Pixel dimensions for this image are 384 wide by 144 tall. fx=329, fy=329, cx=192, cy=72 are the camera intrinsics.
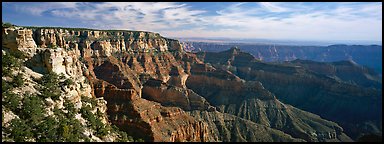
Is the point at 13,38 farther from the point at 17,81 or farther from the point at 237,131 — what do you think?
the point at 237,131

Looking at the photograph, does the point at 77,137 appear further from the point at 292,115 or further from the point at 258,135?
the point at 292,115

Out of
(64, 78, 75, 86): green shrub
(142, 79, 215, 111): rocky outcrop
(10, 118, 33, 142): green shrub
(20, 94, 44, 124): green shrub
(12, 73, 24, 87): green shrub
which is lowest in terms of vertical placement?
(142, 79, 215, 111): rocky outcrop

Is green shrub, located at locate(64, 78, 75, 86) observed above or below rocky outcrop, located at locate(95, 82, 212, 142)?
above

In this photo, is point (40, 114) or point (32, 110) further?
point (40, 114)

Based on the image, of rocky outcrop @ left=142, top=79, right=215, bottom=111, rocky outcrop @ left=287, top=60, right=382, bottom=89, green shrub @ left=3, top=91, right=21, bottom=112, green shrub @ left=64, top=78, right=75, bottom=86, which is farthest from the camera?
rocky outcrop @ left=287, top=60, right=382, bottom=89

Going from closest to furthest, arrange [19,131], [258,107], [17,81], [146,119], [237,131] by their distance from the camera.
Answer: [19,131]
[17,81]
[146,119]
[237,131]
[258,107]

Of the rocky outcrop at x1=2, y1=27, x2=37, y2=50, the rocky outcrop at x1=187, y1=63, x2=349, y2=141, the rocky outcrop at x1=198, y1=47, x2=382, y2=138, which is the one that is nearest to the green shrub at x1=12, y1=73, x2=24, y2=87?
the rocky outcrop at x1=2, y1=27, x2=37, y2=50

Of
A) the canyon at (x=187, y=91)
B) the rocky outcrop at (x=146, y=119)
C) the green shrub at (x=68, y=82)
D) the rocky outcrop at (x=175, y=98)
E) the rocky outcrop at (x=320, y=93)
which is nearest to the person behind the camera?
the green shrub at (x=68, y=82)

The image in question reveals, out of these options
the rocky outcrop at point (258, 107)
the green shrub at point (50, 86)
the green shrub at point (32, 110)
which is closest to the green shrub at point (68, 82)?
the green shrub at point (50, 86)

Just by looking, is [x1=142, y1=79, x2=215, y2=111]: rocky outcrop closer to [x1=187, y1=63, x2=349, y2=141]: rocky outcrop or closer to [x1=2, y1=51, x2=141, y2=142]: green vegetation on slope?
[x1=187, y1=63, x2=349, y2=141]: rocky outcrop

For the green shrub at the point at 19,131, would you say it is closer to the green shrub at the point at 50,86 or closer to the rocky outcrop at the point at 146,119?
the green shrub at the point at 50,86

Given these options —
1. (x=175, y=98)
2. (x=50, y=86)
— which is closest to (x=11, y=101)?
(x=50, y=86)

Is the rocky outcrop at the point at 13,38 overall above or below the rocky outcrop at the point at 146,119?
above

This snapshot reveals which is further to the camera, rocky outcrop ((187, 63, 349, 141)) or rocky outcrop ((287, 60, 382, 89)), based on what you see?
rocky outcrop ((287, 60, 382, 89))
